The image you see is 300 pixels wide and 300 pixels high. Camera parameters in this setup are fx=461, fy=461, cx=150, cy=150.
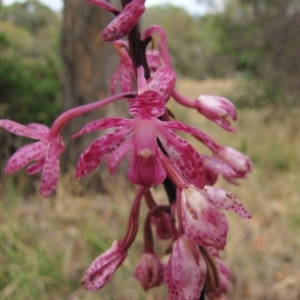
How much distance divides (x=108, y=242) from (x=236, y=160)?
95.8 inches

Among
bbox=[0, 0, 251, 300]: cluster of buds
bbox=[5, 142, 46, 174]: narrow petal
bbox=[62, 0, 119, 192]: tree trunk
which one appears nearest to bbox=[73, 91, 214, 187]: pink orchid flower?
bbox=[0, 0, 251, 300]: cluster of buds

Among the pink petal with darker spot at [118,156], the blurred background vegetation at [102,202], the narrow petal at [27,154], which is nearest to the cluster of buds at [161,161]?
the narrow petal at [27,154]

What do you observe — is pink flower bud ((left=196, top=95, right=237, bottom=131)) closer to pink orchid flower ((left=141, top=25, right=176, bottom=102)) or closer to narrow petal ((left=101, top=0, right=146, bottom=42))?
pink orchid flower ((left=141, top=25, right=176, bottom=102))

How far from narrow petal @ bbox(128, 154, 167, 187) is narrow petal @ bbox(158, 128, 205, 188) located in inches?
1.3

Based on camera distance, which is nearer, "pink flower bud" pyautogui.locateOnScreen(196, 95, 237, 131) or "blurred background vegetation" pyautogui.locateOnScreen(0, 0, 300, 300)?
"pink flower bud" pyautogui.locateOnScreen(196, 95, 237, 131)

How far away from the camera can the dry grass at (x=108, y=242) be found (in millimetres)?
2879

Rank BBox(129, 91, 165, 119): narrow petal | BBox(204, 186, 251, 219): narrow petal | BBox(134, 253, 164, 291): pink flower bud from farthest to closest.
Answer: BBox(134, 253, 164, 291): pink flower bud, BBox(204, 186, 251, 219): narrow petal, BBox(129, 91, 165, 119): narrow petal

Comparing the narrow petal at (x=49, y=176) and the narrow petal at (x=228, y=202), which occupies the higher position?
the narrow petal at (x=49, y=176)

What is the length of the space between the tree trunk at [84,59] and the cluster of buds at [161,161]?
3373 millimetres

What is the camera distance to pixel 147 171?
2.63 feet

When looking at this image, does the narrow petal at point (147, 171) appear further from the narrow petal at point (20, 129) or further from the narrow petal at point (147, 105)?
the narrow petal at point (20, 129)

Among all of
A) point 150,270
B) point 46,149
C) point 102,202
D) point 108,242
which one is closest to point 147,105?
point 46,149

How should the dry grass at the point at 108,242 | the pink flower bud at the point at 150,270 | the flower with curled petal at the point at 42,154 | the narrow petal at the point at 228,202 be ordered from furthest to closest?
the dry grass at the point at 108,242, the pink flower bud at the point at 150,270, the flower with curled petal at the point at 42,154, the narrow petal at the point at 228,202

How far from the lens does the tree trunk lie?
4266mm
